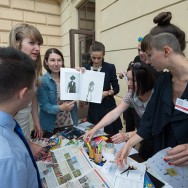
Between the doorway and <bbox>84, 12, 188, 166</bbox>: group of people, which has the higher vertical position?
the doorway

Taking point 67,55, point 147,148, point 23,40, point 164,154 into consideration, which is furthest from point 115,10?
point 67,55

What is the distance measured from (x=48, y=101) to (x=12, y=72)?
1.05m

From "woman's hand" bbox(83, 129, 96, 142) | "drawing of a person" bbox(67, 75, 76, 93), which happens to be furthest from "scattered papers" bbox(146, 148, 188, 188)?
"drawing of a person" bbox(67, 75, 76, 93)

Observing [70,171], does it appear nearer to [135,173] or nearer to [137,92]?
[135,173]

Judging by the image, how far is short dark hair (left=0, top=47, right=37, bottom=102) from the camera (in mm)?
574

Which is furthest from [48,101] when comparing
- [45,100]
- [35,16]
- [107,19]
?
[35,16]

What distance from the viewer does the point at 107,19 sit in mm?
3096

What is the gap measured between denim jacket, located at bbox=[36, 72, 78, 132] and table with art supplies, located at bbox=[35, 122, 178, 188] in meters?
0.33

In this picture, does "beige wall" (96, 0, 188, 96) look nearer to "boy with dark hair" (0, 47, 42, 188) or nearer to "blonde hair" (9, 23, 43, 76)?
→ "blonde hair" (9, 23, 43, 76)

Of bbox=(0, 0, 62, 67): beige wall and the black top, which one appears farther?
bbox=(0, 0, 62, 67): beige wall

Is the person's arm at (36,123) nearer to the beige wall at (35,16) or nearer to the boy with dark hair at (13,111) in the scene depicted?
the boy with dark hair at (13,111)

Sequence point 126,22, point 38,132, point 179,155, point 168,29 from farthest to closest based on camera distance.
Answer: point 126,22, point 38,132, point 168,29, point 179,155

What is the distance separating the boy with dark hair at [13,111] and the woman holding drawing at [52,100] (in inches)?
34.8

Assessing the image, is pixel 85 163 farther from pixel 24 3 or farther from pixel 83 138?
pixel 24 3
